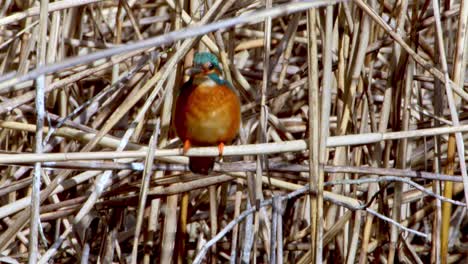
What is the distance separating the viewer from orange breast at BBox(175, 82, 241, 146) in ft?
9.08

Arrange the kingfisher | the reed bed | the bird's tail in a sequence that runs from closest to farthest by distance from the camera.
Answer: the reed bed, the bird's tail, the kingfisher

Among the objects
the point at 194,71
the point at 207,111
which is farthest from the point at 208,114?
the point at 194,71

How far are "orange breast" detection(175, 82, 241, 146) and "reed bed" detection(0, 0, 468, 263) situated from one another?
0.09 m

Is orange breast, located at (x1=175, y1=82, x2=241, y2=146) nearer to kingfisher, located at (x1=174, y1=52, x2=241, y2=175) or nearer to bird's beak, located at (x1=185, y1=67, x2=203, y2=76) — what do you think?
kingfisher, located at (x1=174, y1=52, x2=241, y2=175)

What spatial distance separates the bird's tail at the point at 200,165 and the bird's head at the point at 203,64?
0.97ft

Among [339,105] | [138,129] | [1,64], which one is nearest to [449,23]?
[339,105]

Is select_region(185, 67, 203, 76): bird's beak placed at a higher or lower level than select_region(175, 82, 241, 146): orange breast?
higher

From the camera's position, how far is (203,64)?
264 cm

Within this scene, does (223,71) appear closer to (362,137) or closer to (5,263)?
(362,137)

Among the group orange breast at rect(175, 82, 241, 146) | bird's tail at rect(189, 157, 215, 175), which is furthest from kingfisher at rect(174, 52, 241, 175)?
bird's tail at rect(189, 157, 215, 175)

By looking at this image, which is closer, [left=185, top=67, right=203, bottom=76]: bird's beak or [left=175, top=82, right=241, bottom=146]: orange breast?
[left=185, top=67, right=203, bottom=76]: bird's beak

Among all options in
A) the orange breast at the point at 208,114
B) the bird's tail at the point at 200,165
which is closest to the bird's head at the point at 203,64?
the orange breast at the point at 208,114

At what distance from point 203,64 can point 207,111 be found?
233 mm

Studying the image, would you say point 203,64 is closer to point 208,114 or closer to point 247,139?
point 208,114
